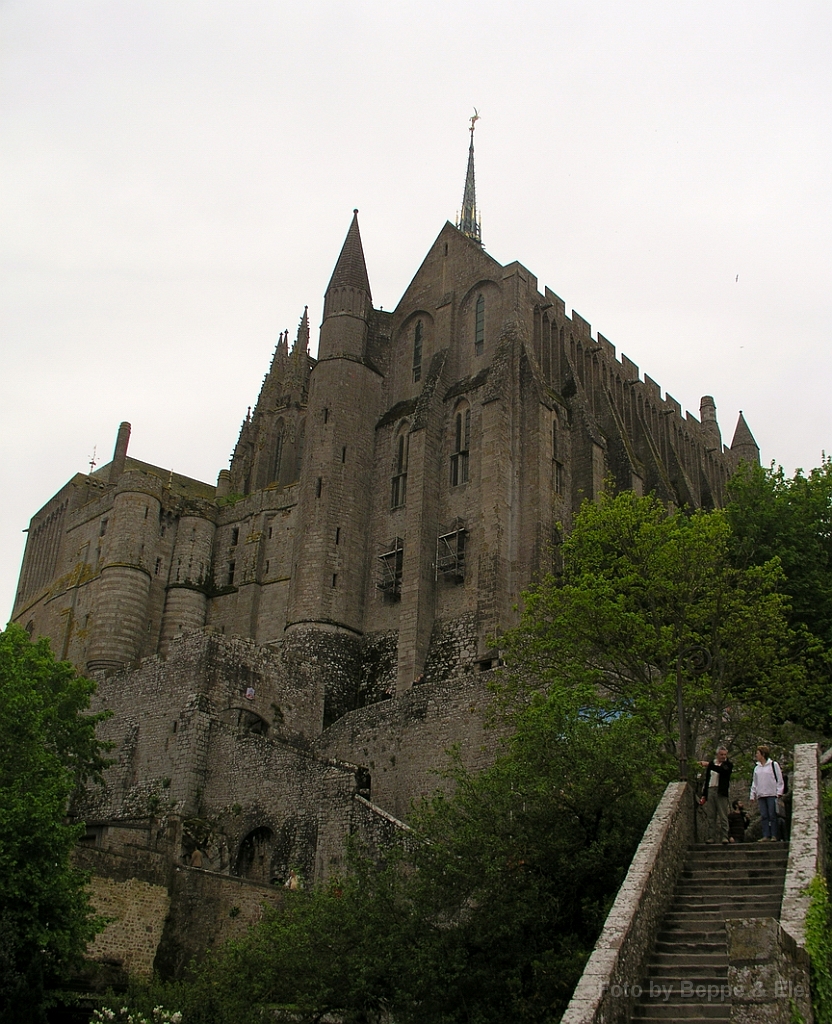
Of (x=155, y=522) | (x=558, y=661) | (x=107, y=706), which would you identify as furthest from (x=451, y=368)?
(x=558, y=661)

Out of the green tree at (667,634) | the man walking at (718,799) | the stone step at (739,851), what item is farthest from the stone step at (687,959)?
the green tree at (667,634)

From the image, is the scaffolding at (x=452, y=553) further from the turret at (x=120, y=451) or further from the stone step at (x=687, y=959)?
the stone step at (x=687, y=959)

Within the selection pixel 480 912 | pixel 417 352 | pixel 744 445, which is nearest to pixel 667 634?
pixel 480 912

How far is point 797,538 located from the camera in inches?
1337

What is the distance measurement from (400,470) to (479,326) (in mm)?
7724

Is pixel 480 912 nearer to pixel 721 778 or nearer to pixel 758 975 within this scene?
pixel 721 778

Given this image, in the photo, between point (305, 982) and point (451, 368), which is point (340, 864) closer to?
point (305, 982)

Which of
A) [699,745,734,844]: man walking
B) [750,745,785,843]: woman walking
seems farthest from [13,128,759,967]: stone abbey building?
[750,745,785,843]: woman walking

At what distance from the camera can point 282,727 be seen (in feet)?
134

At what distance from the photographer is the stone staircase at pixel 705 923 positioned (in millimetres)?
13086

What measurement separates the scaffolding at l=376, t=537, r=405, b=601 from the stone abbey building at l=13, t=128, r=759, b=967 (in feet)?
0.35

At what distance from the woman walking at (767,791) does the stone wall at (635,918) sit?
1092mm

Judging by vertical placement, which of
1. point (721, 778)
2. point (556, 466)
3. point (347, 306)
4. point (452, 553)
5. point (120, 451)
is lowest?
point (721, 778)

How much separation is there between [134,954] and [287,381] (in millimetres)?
50148
